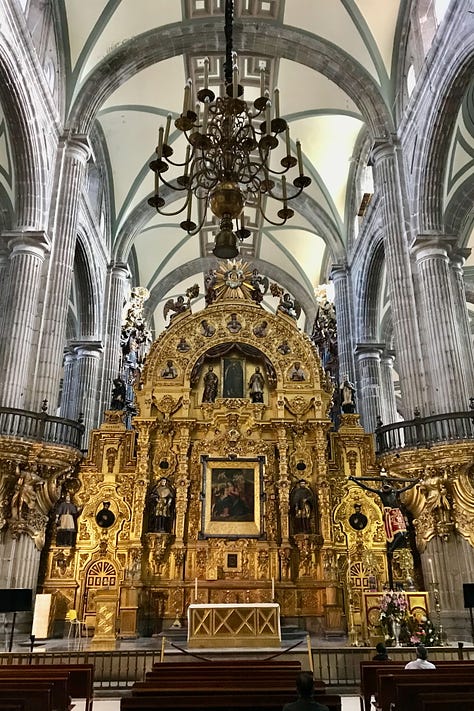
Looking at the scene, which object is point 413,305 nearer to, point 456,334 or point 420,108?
point 456,334

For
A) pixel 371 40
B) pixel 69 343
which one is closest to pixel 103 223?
pixel 69 343

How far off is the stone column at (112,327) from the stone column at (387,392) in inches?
386

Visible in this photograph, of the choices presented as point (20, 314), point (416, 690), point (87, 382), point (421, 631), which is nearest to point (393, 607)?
point (421, 631)

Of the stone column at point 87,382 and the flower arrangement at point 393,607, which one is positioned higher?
the stone column at point 87,382

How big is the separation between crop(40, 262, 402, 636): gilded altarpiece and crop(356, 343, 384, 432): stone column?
17.9ft

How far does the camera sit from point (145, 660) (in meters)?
8.29

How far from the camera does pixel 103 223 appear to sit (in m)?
22.0

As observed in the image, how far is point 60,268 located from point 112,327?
6746mm

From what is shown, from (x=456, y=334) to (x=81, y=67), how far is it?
12933mm

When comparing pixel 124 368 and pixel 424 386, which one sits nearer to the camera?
pixel 424 386

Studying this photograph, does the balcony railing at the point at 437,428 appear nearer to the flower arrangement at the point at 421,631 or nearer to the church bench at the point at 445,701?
the flower arrangement at the point at 421,631

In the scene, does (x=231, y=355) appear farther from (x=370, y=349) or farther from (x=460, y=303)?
(x=370, y=349)

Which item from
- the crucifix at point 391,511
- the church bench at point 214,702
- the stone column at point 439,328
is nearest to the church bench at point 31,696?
the church bench at point 214,702

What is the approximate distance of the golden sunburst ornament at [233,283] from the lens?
16297 millimetres
